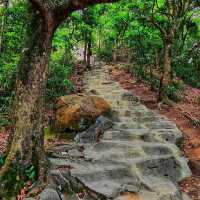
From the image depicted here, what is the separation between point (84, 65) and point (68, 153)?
72.1ft

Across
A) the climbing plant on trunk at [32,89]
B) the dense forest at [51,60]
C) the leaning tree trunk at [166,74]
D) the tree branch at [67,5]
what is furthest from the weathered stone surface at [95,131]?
the tree branch at [67,5]

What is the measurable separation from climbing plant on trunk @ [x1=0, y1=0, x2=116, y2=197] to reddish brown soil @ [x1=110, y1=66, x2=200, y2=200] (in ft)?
13.0

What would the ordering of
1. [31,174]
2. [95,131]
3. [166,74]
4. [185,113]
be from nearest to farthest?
[31,174] < [95,131] < [185,113] < [166,74]

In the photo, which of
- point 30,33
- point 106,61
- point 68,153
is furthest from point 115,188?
point 106,61

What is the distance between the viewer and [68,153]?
408 inches

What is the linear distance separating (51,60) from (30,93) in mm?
12815

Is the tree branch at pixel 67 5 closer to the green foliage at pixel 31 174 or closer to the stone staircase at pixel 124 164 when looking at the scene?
the green foliage at pixel 31 174

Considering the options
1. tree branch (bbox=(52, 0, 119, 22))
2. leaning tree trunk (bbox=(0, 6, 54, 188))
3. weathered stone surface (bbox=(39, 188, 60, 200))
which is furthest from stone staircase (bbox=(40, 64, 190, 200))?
tree branch (bbox=(52, 0, 119, 22))

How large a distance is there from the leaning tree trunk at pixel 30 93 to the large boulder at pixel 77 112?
4.62 metres

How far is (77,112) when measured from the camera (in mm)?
12766

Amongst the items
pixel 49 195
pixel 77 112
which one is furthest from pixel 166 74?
pixel 49 195

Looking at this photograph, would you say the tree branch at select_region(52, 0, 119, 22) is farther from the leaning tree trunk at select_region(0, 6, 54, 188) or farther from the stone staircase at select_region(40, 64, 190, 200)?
the stone staircase at select_region(40, 64, 190, 200)

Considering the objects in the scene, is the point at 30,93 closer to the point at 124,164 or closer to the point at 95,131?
the point at 124,164

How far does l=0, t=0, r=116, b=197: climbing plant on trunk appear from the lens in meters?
→ 7.70
